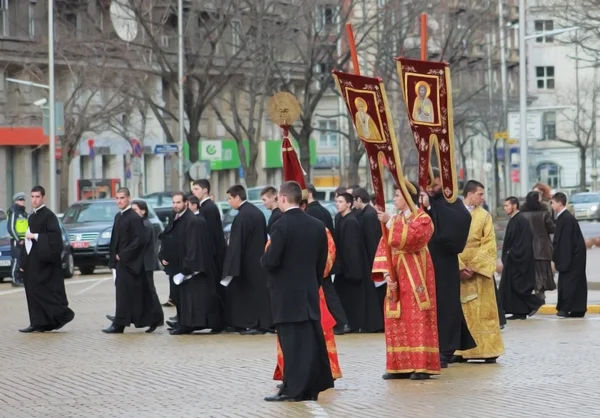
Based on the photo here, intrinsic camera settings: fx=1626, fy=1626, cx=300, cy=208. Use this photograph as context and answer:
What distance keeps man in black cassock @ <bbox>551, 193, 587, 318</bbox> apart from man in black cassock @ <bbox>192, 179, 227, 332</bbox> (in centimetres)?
441

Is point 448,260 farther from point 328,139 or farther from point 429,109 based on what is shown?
point 328,139

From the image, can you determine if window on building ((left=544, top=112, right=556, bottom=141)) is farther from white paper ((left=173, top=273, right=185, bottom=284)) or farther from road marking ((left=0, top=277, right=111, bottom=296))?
white paper ((left=173, top=273, right=185, bottom=284))

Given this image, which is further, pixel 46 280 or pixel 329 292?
pixel 46 280

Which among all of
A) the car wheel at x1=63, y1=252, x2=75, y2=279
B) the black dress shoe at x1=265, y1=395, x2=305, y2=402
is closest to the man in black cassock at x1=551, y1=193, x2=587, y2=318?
the black dress shoe at x1=265, y1=395, x2=305, y2=402

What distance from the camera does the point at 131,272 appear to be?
19.7 metres

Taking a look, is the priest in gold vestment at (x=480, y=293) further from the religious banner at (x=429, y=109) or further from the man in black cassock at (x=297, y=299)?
the man in black cassock at (x=297, y=299)

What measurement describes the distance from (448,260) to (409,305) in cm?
84

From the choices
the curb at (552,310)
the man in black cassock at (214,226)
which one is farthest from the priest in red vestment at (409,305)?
the curb at (552,310)

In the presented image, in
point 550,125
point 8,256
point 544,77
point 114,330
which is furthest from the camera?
point 544,77

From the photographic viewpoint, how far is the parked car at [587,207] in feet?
216

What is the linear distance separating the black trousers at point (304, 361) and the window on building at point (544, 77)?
84.7 m

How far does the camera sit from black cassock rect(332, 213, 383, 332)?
19141 millimetres

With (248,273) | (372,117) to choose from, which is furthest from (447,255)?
(248,273)

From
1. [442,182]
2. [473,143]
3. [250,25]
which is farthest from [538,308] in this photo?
[473,143]
